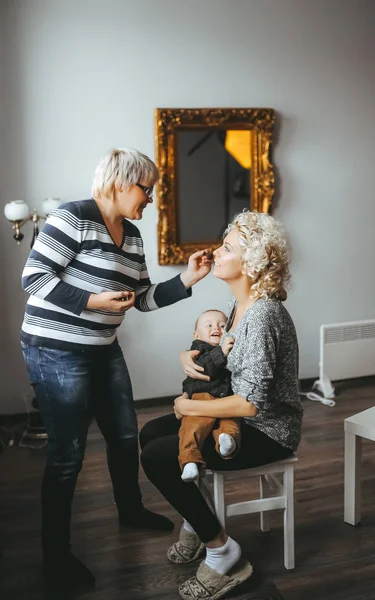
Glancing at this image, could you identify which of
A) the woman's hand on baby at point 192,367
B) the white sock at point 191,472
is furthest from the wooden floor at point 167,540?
the woman's hand on baby at point 192,367

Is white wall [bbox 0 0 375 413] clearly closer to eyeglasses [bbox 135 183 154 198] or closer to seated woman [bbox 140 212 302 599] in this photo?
eyeglasses [bbox 135 183 154 198]

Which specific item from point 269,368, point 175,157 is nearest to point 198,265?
point 269,368

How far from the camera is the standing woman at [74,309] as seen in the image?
2.15m

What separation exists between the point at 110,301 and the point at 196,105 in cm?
229

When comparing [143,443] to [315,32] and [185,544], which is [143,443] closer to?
[185,544]

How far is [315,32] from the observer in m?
4.26

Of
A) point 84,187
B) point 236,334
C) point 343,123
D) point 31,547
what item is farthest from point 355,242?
point 31,547

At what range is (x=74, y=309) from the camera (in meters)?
2.14

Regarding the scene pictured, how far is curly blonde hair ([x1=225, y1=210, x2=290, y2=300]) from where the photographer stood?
213 centimetres

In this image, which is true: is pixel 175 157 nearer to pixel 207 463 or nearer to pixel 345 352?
pixel 345 352

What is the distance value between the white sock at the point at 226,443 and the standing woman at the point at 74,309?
1.69 feet

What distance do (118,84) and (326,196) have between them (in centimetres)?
156

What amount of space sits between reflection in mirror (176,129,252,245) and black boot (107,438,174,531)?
184cm

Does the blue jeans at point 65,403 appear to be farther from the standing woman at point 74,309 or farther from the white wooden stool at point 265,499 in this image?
the white wooden stool at point 265,499
